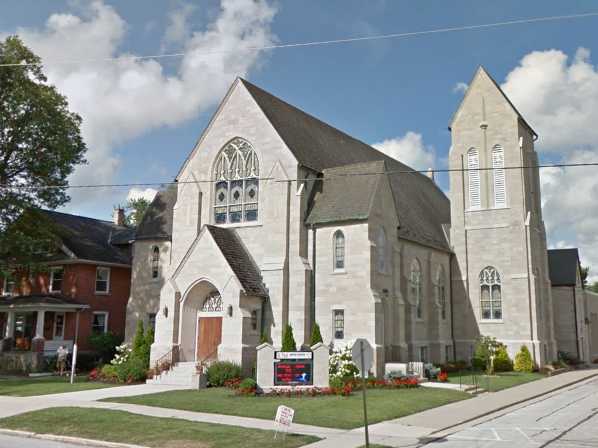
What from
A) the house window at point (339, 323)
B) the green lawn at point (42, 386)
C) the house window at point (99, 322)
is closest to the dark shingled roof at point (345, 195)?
the house window at point (339, 323)

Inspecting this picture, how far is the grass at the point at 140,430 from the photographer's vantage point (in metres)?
13.8

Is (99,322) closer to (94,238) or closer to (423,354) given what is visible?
(94,238)

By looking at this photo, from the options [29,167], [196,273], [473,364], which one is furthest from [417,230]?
[29,167]

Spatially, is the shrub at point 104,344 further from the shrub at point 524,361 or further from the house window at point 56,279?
the shrub at point 524,361

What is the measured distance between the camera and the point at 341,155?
37219 millimetres

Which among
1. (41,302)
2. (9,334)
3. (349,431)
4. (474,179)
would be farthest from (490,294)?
(9,334)

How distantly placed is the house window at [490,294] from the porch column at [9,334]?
98.4 ft

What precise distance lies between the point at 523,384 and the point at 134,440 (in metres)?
20.9

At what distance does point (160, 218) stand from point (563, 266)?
29.8 m

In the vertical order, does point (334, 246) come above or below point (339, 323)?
above

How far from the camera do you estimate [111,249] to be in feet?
138

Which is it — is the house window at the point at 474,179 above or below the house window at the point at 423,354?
above

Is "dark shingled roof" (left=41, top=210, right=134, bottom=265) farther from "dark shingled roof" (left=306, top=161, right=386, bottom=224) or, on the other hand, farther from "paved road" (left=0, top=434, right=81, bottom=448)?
"paved road" (left=0, top=434, right=81, bottom=448)

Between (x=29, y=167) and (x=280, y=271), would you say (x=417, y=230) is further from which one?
(x=29, y=167)
